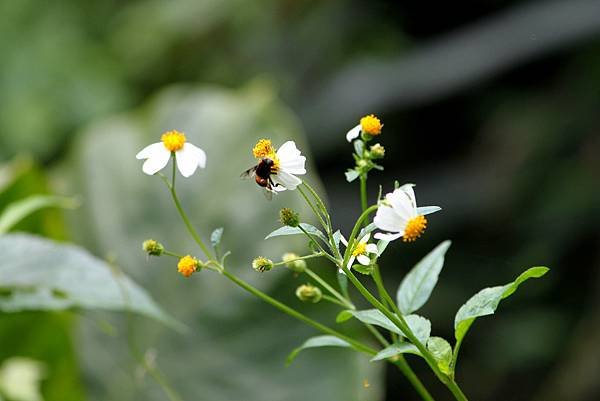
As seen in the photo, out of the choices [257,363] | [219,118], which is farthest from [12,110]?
[257,363]

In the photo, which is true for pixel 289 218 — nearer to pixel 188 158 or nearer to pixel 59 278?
pixel 188 158

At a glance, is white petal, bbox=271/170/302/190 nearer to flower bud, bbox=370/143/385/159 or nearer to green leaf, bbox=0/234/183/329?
flower bud, bbox=370/143/385/159

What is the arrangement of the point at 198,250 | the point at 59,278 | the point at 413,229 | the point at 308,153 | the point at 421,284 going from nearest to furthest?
the point at 413,229, the point at 421,284, the point at 59,278, the point at 198,250, the point at 308,153

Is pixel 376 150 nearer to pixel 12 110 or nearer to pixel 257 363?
pixel 257 363

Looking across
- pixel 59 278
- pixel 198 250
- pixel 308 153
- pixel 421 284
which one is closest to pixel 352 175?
pixel 421 284

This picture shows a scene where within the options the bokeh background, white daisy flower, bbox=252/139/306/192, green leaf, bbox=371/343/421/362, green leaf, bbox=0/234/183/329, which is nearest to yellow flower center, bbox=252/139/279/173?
white daisy flower, bbox=252/139/306/192

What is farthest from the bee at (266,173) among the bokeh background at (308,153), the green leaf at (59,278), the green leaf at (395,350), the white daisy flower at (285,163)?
the bokeh background at (308,153)
